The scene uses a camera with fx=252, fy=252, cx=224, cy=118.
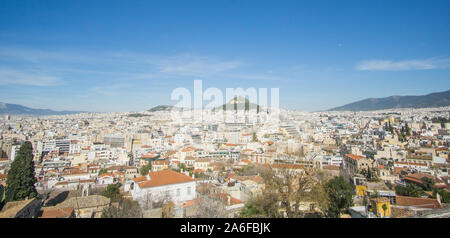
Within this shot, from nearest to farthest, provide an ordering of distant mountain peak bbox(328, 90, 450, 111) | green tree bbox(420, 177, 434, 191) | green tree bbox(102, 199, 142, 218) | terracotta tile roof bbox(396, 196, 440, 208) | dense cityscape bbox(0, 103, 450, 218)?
green tree bbox(102, 199, 142, 218) < dense cityscape bbox(0, 103, 450, 218) < terracotta tile roof bbox(396, 196, 440, 208) < green tree bbox(420, 177, 434, 191) < distant mountain peak bbox(328, 90, 450, 111)

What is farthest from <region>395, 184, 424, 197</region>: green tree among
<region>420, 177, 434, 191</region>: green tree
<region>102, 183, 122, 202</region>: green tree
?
<region>102, 183, 122, 202</region>: green tree

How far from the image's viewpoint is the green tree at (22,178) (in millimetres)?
8219

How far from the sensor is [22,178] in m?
8.43

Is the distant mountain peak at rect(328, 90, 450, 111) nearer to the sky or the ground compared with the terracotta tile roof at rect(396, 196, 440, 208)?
nearer to the sky

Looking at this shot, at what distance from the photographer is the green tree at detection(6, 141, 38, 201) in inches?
324

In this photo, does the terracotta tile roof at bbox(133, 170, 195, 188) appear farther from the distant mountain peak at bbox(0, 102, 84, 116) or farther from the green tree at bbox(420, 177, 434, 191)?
the distant mountain peak at bbox(0, 102, 84, 116)

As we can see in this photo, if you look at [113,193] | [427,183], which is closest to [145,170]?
[113,193]

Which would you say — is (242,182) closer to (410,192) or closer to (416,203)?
(416,203)

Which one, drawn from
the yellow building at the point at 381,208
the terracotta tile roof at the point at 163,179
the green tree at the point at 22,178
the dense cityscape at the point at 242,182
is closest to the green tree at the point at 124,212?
the dense cityscape at the point at 242,182
